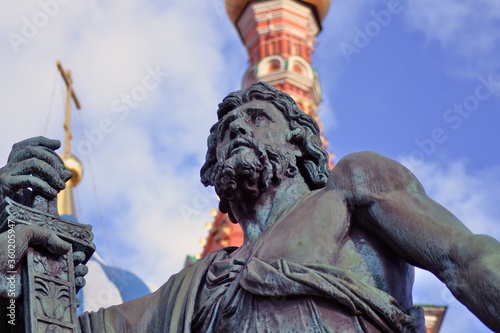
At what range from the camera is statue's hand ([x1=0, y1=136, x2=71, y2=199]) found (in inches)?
191

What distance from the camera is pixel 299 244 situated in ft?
15.2

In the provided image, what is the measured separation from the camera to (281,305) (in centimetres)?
448

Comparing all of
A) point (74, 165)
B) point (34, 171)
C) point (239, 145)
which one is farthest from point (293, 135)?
point (74, 165)

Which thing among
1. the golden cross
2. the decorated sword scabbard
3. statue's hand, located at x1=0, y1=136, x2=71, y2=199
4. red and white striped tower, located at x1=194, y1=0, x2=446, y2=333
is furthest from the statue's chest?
red and white striped tower, located at x1=194, y1=0, x2=446, y2=333

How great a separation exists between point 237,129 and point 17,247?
3.32 feet

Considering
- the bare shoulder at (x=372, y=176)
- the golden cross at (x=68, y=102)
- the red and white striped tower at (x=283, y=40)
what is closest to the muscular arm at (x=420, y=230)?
the bare shoulder at (x=372, y=176)

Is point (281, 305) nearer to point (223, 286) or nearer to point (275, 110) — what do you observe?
point (223, 286)

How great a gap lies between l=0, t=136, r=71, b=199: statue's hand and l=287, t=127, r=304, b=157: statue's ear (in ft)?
2.94

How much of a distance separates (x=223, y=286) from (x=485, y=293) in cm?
104

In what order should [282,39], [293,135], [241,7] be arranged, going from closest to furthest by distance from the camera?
[293,135] < [282,39] < [241,7]

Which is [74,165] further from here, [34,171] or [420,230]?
[420,230]

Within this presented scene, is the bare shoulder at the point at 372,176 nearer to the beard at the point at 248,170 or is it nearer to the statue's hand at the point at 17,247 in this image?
the beard at the point at 248,170

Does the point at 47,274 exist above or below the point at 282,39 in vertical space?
below

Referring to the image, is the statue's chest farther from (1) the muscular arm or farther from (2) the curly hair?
(2) the curly hair
